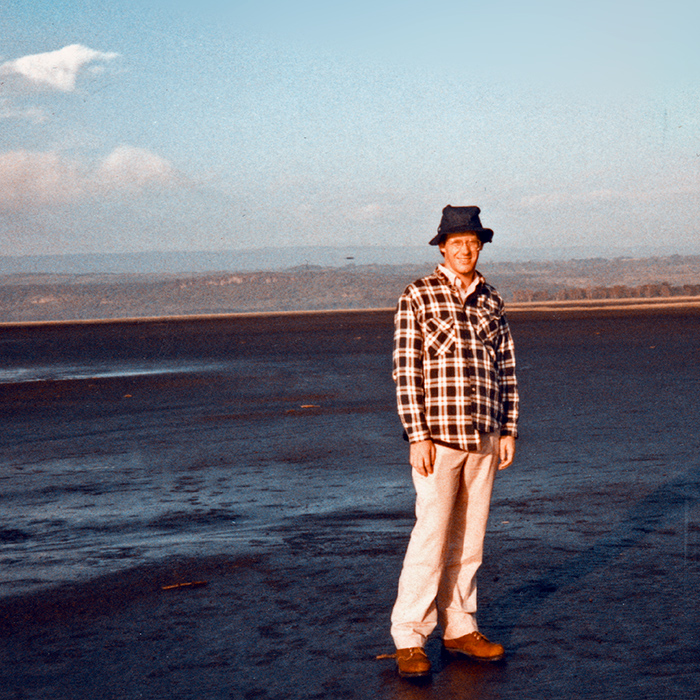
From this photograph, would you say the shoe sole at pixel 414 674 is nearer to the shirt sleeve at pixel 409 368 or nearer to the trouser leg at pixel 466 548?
the trouser leg at pixel 466 548

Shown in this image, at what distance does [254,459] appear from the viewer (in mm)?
11016

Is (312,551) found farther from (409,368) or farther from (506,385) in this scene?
(409,368)

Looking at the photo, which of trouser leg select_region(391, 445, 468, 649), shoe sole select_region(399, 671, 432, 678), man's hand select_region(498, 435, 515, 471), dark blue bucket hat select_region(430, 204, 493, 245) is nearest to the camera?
shoe sole select_region(399, 671, 432, 678)

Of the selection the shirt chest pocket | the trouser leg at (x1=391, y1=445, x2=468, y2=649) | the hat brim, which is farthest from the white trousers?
the hat brim

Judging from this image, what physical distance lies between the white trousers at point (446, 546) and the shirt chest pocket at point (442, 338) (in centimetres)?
43

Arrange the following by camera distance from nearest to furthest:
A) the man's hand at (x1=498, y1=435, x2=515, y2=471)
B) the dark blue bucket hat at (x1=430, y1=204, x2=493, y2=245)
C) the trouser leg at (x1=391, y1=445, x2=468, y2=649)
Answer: the trouser leg at (x1=391, y1=445, x2=468, y2=649)
the dark blue bucket hat at (x1=430, y1=204, x2=493, y2=245)
the man's hand at (x1=498, y1=435, x2=515, y2=471)

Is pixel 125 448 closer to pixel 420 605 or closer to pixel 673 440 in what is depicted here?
pixel 673 440

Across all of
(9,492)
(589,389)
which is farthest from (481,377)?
(589,389)

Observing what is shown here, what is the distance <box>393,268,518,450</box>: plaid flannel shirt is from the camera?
4809 millimetres

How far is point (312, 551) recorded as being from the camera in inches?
277

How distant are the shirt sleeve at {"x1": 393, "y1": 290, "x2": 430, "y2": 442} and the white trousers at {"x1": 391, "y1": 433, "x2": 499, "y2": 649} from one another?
0.59ft

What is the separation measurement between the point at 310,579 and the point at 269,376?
15024 millimetres

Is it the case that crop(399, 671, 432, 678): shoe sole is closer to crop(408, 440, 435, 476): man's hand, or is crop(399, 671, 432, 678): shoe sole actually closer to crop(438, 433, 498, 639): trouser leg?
crop(438, 433, 498, 639): trouser leg

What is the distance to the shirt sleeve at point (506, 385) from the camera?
5.09 meters
